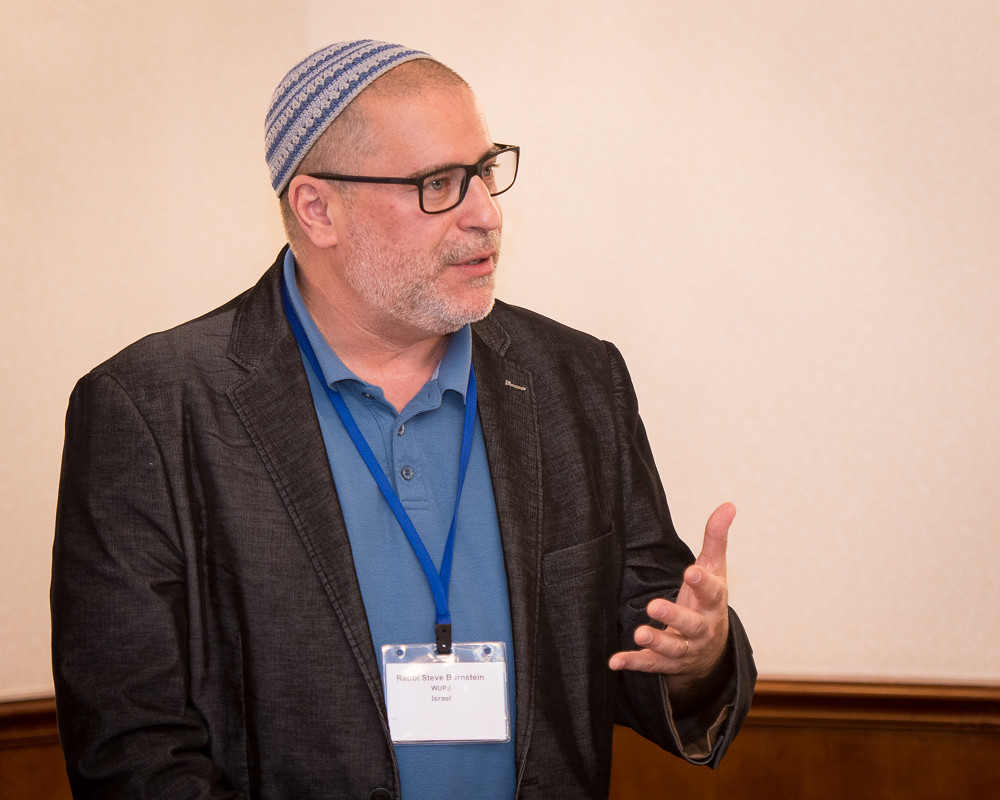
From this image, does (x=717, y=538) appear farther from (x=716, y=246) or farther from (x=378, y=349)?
(x=716, y=246)

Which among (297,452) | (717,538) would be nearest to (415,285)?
(297,452)

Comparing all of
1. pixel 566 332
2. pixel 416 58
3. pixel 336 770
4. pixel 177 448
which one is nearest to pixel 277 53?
pixel 416 58

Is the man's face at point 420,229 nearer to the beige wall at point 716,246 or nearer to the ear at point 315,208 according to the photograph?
the ear at point 315,208

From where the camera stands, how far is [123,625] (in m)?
1.60

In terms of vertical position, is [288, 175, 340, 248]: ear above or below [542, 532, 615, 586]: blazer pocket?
above

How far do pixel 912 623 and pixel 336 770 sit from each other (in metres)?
1.81

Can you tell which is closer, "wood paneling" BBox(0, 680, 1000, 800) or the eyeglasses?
the eyeglasses

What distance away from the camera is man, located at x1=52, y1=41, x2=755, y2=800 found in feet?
5.37

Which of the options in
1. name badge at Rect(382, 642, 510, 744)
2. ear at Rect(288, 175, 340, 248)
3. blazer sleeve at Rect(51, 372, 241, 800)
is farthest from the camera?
ear at Rect(288, 175, 340, 248)

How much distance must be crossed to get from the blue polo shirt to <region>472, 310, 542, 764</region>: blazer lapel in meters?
0.03

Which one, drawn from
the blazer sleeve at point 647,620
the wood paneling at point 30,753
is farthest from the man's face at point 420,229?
the wood paneling at point 30,753

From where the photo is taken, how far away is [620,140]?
2891mm

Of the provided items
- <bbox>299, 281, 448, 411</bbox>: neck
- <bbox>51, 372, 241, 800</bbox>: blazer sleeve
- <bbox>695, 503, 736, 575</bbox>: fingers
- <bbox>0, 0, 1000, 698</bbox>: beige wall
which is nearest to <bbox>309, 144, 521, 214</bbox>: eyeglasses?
<bbox>299, 281, 448, 411</bbox>: neck

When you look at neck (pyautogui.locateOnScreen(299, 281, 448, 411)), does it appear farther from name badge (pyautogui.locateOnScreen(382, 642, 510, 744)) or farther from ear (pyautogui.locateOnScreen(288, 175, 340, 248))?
name badge (pyautogui.locateOnScreen(382, 642, 510, 744))
